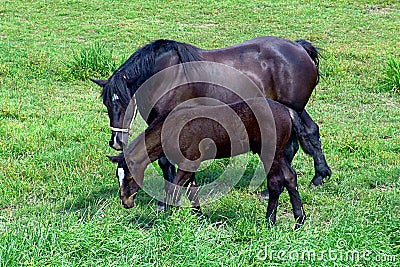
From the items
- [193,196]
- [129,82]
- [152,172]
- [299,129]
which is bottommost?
[152,172]

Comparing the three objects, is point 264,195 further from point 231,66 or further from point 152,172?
point 231,66

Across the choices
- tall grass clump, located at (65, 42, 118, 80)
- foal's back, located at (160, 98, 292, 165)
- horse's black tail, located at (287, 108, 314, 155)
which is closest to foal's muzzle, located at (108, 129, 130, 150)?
foal's back, located at (160, 98, 292, 165)

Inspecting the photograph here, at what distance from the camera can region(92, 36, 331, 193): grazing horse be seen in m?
5.56

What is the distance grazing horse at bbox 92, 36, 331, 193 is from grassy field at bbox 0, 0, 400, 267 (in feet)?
1.88

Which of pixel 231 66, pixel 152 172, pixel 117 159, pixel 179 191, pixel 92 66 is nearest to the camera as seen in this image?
pixel 117 159

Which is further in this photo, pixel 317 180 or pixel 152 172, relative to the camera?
pixel 152 172

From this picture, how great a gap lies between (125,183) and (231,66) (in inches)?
74.7

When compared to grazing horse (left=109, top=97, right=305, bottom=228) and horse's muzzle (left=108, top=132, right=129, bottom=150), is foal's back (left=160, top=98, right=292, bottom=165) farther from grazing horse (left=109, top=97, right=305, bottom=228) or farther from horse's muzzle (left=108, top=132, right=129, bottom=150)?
horse's muzzle (left=108, top=132, right=129, bottom=150)

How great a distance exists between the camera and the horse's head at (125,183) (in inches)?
201

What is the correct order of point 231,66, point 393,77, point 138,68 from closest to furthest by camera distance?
point 138,68
point 231,66
point 393,77

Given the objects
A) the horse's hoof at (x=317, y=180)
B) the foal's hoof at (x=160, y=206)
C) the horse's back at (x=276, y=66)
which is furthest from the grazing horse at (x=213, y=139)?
the horse's back at (x=276, y=66)

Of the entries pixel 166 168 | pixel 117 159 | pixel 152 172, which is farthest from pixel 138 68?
pixel 152 172

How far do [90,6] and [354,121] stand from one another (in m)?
11.9

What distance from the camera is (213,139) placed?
519cm
